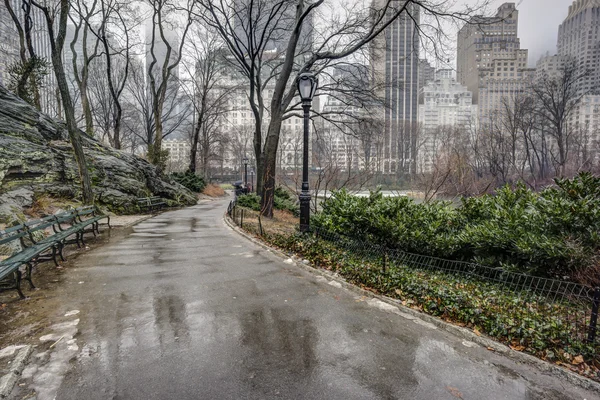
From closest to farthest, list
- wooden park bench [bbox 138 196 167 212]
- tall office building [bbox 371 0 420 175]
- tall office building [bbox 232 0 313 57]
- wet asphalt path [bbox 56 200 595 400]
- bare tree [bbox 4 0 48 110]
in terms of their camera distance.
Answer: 1. wet asphalt path [bbox 56 200 595 400]
2. tall office building [bbox 371 0 420 175]
3. tall office building [bbox 232 0 313 57]
4. wooden park bench [bbox 138 196 167 212]
5. bare tree [bbox 4 0 48 110]

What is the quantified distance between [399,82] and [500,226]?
11.4 m

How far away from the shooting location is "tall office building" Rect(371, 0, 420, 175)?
1427cm

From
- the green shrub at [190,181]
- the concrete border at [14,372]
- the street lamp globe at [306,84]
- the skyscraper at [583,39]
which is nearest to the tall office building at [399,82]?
the street lamp globe at [306,84]

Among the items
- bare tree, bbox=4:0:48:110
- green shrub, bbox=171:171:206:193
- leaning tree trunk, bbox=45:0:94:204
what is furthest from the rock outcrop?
green shrub, bbox=171:171:206:193

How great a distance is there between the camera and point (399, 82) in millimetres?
15734

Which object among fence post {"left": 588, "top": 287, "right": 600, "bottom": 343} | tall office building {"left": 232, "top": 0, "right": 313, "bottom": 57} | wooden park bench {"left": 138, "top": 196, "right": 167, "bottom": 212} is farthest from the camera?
wooden park bench {"left": 138, "top": 196, "right": 167, "bottom": 212}

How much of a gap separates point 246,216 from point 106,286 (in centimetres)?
859

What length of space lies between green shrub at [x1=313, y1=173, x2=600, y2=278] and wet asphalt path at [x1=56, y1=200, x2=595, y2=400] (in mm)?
2117

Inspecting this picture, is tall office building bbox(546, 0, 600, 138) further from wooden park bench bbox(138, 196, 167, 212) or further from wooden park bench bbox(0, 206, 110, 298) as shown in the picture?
wooden park bench bbox(0, 206, 110, 298)

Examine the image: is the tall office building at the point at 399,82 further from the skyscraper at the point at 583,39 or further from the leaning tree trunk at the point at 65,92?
the skyscraper at the point at 583,39

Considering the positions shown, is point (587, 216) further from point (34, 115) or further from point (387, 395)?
point (34, 115)

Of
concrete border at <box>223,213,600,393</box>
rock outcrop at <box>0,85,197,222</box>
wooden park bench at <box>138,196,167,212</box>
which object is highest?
rock outcrop at <box>0,85,197,222</box>

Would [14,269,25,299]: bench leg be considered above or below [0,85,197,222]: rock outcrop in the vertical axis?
below

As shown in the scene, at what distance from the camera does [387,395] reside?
2.87 m
